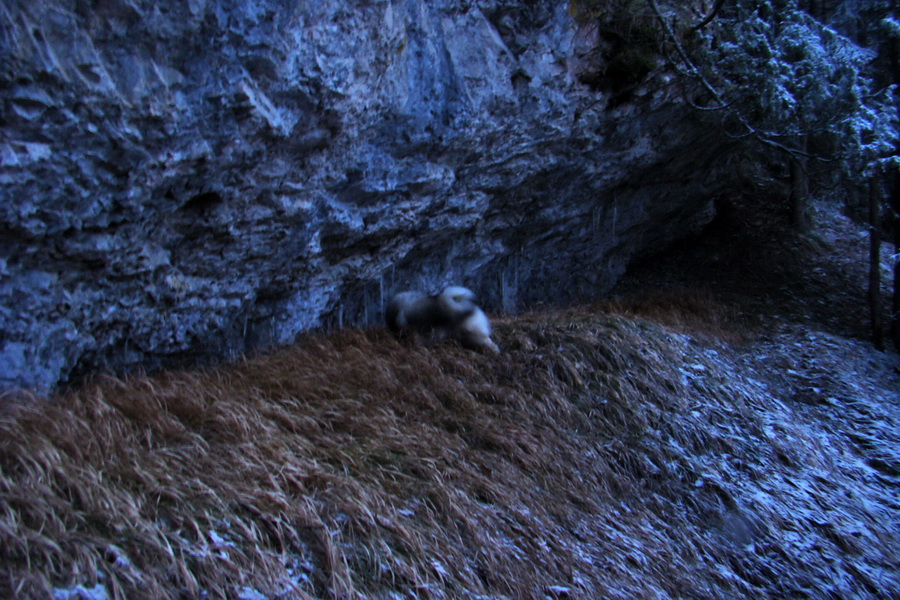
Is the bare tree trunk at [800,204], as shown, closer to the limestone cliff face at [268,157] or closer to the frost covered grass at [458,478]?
the limestone cliff face at [268,157]

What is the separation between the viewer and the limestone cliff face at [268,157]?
12.6 feet

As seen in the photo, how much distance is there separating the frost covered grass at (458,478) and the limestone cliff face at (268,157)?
592mm

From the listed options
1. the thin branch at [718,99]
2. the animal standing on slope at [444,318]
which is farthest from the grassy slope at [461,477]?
the thin branch at [718,99]

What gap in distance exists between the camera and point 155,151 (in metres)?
4.22

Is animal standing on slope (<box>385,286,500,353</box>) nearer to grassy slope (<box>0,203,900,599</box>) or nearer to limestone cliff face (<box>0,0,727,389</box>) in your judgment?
grassy slope (<box>0,203,900,599</box>)

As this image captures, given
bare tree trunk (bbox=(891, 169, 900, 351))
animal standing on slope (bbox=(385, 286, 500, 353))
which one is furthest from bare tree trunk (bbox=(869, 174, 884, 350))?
animal standing on slope (bbox=(385, 286, 500, 353))

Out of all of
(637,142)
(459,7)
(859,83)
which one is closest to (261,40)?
(459,7)

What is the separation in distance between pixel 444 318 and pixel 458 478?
8.34ft

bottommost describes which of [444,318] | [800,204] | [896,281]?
[444,318]

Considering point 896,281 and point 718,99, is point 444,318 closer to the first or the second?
point 718,99

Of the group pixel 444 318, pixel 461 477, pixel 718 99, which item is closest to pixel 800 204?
pixel 718 99

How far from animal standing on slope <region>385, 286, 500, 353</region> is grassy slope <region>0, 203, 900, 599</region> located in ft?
0.78

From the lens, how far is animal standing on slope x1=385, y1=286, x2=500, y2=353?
6168 millimetres

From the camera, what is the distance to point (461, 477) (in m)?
4.02
